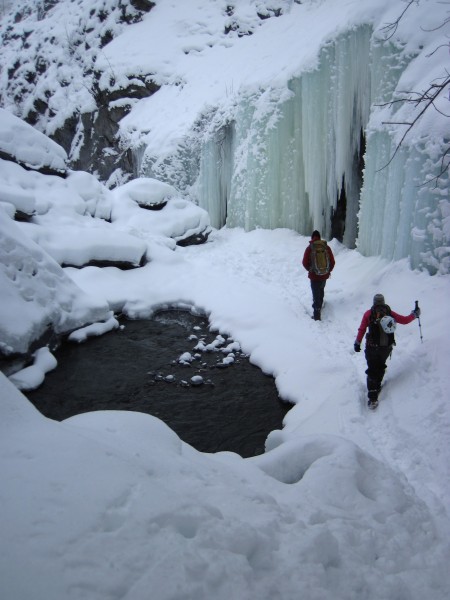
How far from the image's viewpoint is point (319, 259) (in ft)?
22.4

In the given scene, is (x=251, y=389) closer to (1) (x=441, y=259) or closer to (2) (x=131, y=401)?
(2) (x=131, y=401)

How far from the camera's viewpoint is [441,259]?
5.79 m

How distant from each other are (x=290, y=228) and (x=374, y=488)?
10322 millimetres

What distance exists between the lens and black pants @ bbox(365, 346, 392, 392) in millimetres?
4297

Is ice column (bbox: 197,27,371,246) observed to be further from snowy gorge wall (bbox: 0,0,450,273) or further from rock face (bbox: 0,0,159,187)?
rock face (bbox: 0,0,159,187)

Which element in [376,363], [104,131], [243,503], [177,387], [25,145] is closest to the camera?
[243,503]

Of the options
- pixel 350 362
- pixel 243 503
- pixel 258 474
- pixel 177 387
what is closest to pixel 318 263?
pixel 350 362

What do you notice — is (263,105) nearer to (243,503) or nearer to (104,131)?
(243,503)

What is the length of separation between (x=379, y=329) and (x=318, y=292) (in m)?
2.75

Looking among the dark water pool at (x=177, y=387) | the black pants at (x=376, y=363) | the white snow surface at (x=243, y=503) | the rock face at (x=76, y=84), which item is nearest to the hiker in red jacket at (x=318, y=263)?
the dark water pool at (x=177, y=387)

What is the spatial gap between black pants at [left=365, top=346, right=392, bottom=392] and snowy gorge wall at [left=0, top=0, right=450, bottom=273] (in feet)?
7.36

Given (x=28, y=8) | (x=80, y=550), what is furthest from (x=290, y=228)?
(x=28, y=8)

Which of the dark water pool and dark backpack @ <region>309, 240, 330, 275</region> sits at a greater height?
dark backpack @ <region>309, 240, 330, 275</region>

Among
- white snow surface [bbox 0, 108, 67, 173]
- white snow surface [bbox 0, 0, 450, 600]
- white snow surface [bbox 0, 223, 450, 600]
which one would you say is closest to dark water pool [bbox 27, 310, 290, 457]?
white snow surface [bbox 0, 0, 450, 600]
